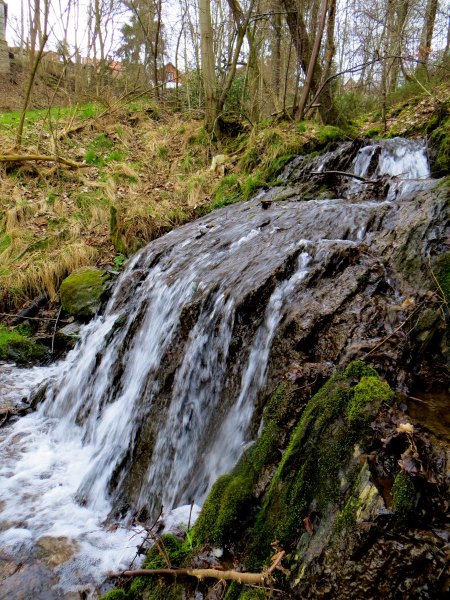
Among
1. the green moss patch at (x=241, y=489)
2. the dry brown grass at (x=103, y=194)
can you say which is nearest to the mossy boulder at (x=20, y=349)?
the dry brown grass at (x=103, y=194)

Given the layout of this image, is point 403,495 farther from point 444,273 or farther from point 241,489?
point 444,273

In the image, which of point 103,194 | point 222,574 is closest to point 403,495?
point 222,574

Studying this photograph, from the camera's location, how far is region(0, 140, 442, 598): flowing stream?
2.79 metres

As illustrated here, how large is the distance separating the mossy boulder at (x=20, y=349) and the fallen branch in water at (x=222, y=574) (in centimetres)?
419

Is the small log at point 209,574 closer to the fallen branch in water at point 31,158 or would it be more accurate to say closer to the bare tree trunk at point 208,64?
the fallen branch in water at point 31,158

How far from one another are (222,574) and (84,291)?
512 cm

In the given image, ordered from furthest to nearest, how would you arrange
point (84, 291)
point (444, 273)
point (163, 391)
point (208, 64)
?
point (208, 64) < point (84, 291) < point (163, 391) < point (444, 273)

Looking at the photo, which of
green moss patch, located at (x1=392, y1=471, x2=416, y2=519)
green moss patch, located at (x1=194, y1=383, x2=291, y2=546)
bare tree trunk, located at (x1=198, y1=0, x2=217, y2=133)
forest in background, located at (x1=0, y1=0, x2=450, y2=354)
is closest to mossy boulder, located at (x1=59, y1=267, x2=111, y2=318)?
forest in background, located at (x1=0, y1=0, x2=450, y2=354)

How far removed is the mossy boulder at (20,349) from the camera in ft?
18.7

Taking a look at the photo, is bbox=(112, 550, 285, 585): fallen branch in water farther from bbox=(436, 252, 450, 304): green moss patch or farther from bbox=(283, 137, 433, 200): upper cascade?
bbox=(283, 137, 433, 200): upper cascade

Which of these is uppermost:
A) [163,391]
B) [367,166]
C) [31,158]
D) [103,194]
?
[31,158]

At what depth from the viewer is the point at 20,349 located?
5.80 m

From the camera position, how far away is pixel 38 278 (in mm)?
6777

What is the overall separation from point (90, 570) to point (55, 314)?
4.56 metres
